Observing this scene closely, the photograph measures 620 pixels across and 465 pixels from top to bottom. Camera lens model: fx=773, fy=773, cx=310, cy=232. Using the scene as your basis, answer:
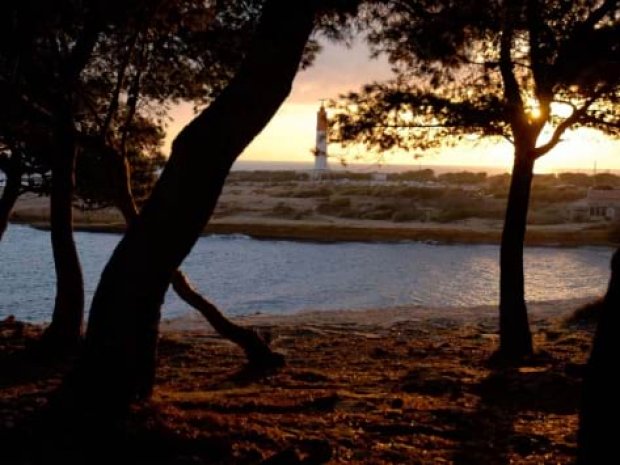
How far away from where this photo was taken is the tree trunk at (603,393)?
3.22 metres

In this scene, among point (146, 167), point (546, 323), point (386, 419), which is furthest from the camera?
point (546, 323)


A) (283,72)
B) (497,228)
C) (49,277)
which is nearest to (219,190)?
(283,72)

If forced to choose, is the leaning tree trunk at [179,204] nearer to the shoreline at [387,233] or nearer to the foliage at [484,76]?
the foliage at [484,76]

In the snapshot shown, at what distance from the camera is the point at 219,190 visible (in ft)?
15.1

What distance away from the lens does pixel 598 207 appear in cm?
5088

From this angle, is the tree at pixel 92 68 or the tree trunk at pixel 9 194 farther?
the tree trunk at pixel 9 194

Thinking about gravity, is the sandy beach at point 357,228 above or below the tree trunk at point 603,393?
below

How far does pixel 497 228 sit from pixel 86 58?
37.8 metres

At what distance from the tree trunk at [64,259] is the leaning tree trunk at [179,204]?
4695 millimetres

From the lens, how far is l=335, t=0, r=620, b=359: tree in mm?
8859

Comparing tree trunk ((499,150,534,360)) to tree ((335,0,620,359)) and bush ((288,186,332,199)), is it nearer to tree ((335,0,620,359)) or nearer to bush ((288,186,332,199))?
tree ((335,0,620,359))

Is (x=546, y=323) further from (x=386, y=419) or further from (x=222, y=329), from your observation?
(x=386, y=419)

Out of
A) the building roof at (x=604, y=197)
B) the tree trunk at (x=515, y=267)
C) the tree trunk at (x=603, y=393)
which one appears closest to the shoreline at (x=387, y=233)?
the building roof at (x=604, y=197)

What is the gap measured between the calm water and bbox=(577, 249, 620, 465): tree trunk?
1403 cm
